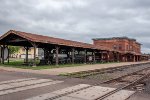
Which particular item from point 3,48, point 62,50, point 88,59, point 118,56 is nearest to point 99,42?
point 118,56

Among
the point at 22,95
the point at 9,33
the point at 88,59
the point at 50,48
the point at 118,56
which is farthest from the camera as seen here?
the point at 118,56

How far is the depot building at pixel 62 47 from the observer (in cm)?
2997

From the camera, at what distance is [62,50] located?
45000 millimetres

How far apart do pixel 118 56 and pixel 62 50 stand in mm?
A: 29442

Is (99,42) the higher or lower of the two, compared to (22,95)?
higher

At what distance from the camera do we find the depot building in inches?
1180

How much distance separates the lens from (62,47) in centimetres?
4112

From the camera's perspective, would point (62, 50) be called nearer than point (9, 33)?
No

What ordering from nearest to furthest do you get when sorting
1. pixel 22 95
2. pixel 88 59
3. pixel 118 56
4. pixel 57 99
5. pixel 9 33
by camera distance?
pixel 57 99
pixel 22 95
pixel 9 33
pixel 88 59
pixel 118 56

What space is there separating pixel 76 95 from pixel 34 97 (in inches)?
68.7

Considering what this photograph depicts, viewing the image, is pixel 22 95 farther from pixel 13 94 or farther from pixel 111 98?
pixel 111 98

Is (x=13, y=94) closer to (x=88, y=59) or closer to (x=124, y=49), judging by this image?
(x=88, y=59)

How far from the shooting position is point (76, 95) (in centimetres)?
1032

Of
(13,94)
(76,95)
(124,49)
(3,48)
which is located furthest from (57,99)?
(124,49)
